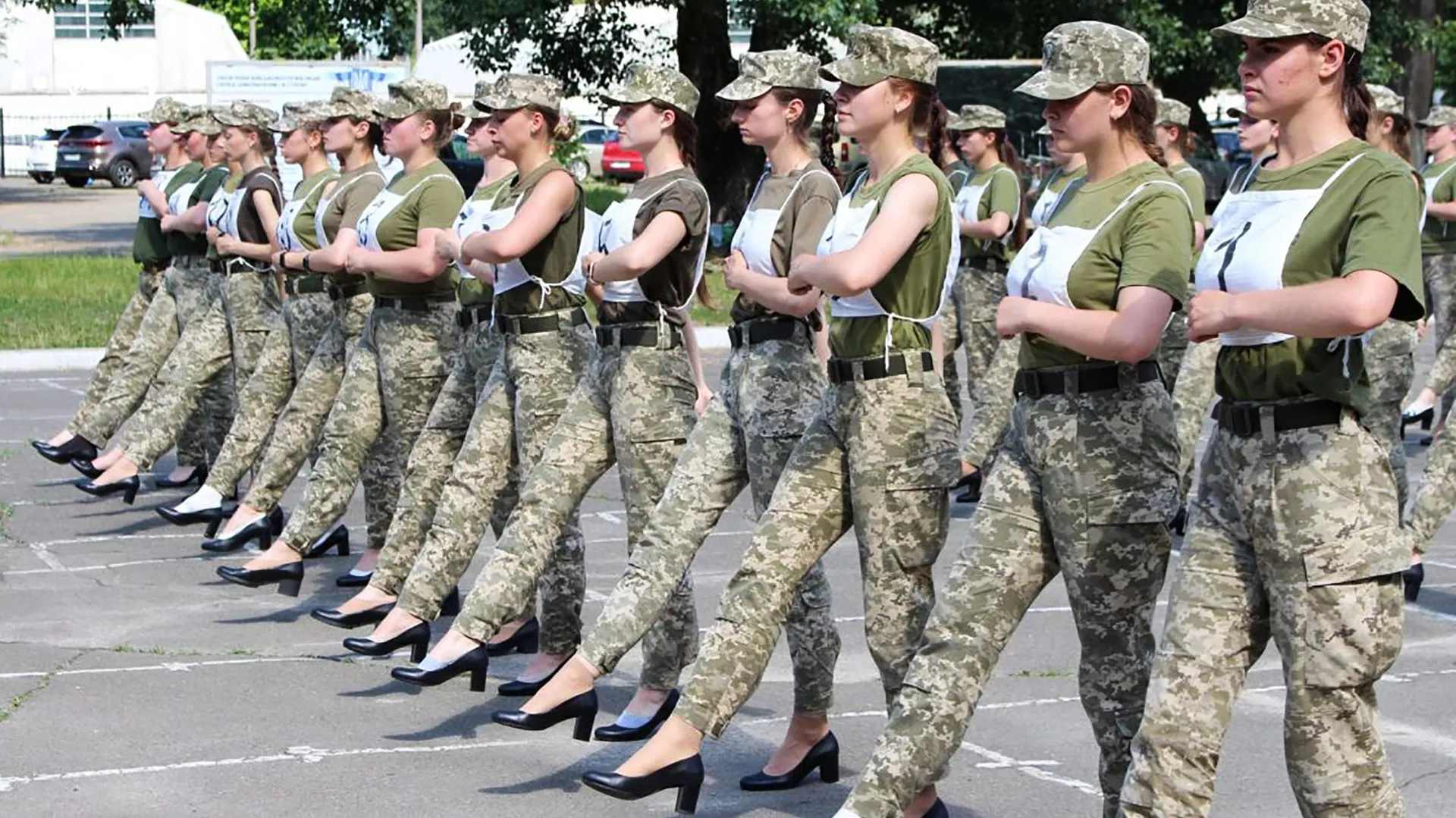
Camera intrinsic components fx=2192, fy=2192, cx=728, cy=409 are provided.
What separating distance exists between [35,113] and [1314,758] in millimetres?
63654

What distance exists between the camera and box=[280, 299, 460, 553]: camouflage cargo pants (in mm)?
8609

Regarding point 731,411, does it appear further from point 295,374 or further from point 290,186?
point 290,186

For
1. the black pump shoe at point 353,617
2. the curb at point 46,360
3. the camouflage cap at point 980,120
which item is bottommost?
the curb at point 46,360

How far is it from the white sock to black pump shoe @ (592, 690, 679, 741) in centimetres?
356

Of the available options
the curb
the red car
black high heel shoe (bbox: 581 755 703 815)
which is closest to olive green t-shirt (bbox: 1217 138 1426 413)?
black high heel shoe (bbox: 581 755 703 815)

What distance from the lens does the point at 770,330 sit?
6.36 meters

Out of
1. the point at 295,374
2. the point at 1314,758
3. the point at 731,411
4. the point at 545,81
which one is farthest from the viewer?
the point at 295,374

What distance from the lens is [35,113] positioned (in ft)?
209

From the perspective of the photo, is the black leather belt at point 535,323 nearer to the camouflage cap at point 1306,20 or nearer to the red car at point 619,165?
the camouflage cap at point 1306,20

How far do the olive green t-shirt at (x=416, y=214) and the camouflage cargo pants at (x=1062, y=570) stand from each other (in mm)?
3708

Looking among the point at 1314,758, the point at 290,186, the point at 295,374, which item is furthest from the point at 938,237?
the point at 290,186

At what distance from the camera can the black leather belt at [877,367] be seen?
5.74m

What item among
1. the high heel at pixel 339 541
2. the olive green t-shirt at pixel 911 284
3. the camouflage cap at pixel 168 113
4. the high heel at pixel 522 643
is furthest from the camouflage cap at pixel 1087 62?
the camouflage cap at pixel 168 113

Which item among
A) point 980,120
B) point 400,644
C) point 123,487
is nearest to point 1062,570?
point 400,644
